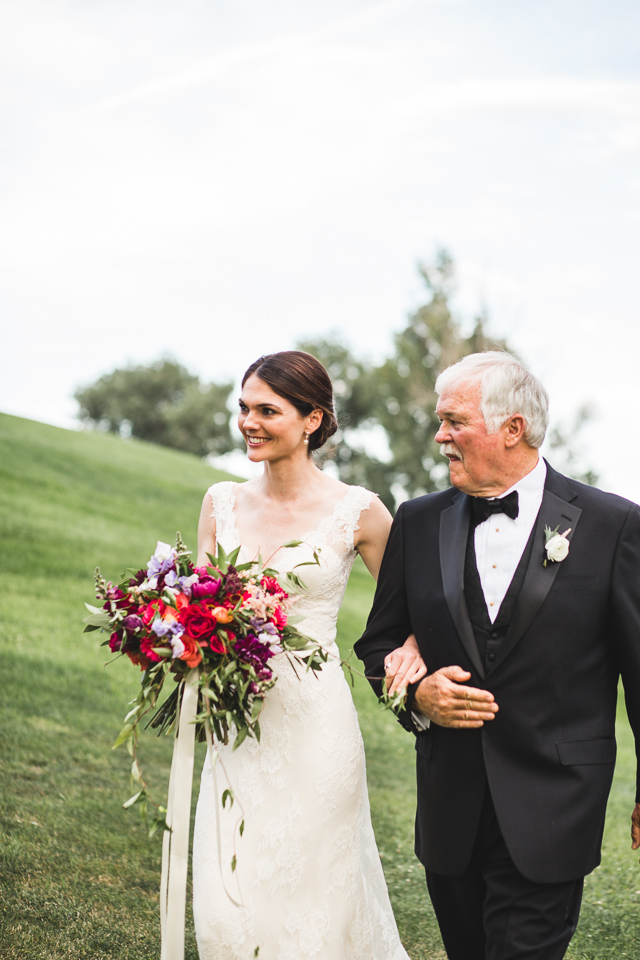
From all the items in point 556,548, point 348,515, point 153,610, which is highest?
point 556,548

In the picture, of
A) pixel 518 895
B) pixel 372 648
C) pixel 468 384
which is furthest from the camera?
pixel 372 648

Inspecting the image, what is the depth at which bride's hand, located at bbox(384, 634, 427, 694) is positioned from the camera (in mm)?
3771

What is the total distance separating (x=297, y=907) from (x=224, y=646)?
5.03ft

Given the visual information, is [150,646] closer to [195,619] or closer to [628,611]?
[195,619]

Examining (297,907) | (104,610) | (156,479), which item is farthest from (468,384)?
(156,479)

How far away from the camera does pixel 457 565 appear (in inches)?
151

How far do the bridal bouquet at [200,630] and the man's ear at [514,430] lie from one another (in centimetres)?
114

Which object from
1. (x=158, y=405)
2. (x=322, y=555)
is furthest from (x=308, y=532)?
(x=158, y=405)

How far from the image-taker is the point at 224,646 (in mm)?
3332

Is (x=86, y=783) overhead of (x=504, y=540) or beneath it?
beneath

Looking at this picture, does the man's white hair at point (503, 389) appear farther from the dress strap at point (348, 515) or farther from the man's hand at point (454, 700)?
→ the dress strap at point (348, 515)

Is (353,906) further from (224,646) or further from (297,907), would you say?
(224,646)

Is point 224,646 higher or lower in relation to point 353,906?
higher

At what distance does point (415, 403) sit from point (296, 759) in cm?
3919
